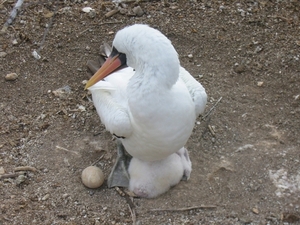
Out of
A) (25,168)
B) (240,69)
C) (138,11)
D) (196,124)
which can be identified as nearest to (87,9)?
(138,11)

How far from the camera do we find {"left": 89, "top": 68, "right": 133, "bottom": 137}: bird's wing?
12.2 feet

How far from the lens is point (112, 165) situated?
15.1 ft

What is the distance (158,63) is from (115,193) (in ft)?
4.69

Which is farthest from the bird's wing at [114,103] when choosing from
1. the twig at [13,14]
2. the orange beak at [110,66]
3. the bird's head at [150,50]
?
the twig at [13,14]

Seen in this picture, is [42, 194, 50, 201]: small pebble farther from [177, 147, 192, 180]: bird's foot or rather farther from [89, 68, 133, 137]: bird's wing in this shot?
[177, 147, 192, 180]: bird's foot

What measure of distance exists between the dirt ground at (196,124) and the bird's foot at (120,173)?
8 centimetres

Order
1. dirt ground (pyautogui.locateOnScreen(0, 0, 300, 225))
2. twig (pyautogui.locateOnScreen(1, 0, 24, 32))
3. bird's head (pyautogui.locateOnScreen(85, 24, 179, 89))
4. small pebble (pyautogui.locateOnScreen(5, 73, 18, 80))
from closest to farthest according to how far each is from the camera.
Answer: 1. bird's head (pyautogui.locateOnScreen(85, 24, 179, 89))
2. dirt ground (pyautogui.locateOnScreen(0, 0, 300, 225))
3. small pebble (pyautogui.locateOnScreen(5, 73, 18, 80))
4. twig (pyautogui.locateOnScreen(1, 0, 24, 32))

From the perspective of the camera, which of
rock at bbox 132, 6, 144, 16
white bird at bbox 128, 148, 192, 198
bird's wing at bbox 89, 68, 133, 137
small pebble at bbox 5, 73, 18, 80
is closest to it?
bird's wing at bbox 89, 68, 133, 137

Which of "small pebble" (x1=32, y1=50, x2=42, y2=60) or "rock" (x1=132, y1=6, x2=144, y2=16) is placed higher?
"rock" (x1=132, y1=6, x2=144, y2=16)

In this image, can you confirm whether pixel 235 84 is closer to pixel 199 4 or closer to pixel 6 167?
pixel 199 4

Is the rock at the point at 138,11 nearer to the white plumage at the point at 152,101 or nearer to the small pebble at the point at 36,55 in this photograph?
the small pebble at the point at 36,55

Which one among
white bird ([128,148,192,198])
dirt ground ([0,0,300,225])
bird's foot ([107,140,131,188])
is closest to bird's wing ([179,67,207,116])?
white bird ([128,148,192,198])

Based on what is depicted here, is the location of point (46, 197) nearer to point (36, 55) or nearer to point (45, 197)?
point (45, 197)

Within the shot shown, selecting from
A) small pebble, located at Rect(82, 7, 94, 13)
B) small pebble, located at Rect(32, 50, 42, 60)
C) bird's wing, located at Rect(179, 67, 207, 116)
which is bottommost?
small pebble, located at Rect(32, 50, 42, 60)
